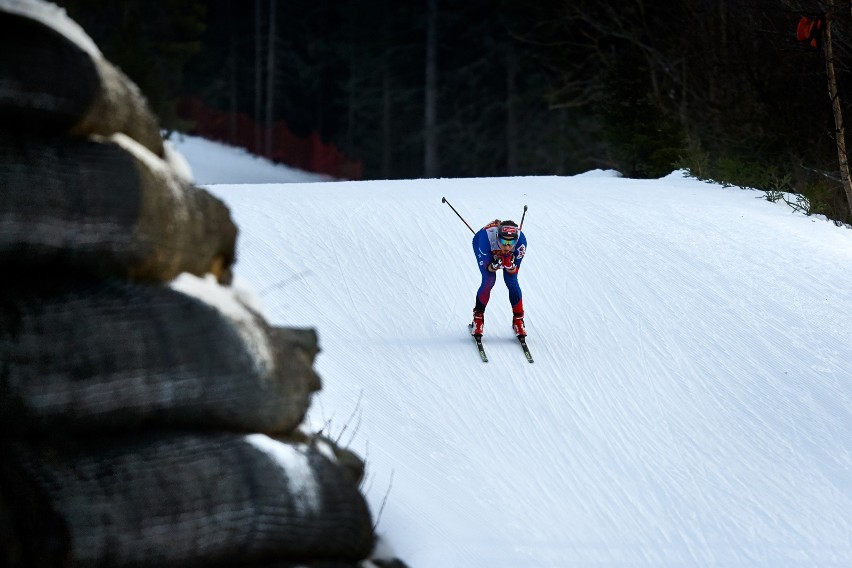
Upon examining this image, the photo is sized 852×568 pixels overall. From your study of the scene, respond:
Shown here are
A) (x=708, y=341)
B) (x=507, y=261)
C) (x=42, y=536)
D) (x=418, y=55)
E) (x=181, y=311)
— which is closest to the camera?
(x=42, y=536)

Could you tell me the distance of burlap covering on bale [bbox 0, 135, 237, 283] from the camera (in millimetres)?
4832

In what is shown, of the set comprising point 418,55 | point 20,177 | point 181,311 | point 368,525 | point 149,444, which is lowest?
point 368,525

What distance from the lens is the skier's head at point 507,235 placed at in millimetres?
11414

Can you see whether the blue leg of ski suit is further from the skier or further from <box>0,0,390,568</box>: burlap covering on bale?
<box>0,0,390,568</box>: burlap covering on bale

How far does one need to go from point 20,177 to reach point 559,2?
25.3 meters

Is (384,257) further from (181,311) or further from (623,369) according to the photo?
(181,311)

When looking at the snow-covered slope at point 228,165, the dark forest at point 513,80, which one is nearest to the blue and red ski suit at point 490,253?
the dark forest at point 513,80

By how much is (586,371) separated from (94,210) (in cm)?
759

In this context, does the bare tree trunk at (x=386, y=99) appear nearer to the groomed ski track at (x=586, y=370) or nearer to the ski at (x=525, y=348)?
the groomed ski track at (x=586, y=370)

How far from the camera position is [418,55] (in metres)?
38.6

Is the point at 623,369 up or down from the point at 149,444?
down

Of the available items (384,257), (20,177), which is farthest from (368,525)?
(384,257)

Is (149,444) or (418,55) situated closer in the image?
(149,444)

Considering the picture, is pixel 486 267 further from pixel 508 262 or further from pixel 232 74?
pixel 232 74
